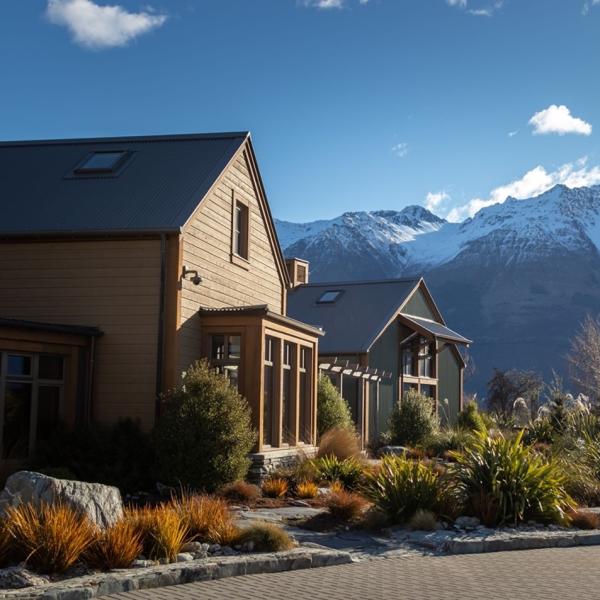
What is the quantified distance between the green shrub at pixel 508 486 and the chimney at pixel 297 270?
19.6 meters

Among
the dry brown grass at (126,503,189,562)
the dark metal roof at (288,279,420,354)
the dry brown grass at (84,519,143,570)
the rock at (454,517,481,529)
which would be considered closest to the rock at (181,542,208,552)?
the dry brown grass at (126,503,189,562)

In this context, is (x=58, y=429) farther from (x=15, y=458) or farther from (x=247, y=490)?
(x=247, y=490)

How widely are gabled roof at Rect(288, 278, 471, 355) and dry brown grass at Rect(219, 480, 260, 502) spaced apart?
15712mm

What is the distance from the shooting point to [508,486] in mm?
13406

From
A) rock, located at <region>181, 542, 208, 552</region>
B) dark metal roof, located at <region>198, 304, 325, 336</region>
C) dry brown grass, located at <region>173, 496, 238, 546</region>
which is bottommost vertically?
rock, located at <region>181, 542, 208, 552</region>

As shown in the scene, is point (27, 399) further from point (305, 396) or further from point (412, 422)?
point (412, 422)

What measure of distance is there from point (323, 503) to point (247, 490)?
135 centimetres

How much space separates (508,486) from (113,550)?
6291 millimetres

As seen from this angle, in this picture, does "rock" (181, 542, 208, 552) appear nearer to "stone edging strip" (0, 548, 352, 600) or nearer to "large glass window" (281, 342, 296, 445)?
"stone edging strip" (0, 548, 352, 600)

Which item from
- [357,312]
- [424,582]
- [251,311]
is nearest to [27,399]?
[251,311]

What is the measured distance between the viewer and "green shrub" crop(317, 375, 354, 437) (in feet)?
77.0

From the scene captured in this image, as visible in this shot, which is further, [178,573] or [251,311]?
[251,311]

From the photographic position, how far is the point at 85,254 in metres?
18.1

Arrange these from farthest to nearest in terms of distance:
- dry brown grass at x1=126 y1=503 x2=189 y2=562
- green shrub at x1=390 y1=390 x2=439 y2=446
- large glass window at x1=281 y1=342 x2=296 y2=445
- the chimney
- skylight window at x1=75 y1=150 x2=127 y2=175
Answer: the chimney < green shrub at x1=390 y1=390 x2=439 y2=446 < skylight window at x1=75 y1=150 x2=127 y2=175 < large glass window at x1=281 y1=342 x2=296 y2=445 < dry brown grass at x1=126 y1=503 x2=189 y2=562
